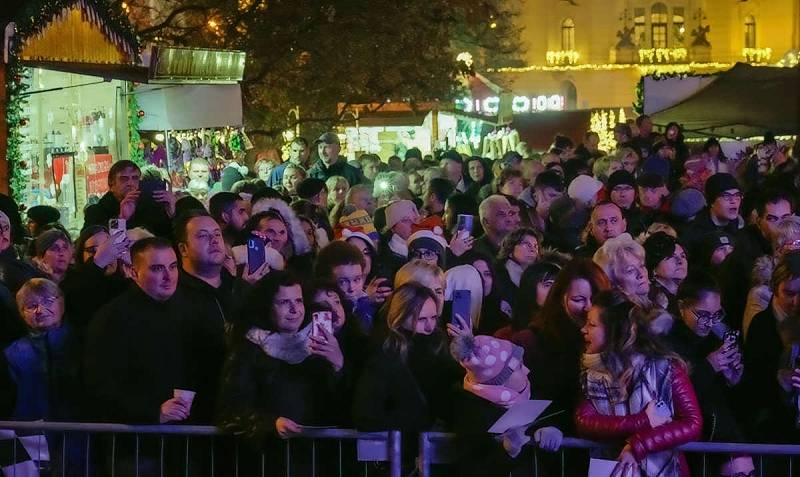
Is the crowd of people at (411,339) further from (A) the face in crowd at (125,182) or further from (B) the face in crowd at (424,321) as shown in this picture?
(A) the face in crowd at (125,182)

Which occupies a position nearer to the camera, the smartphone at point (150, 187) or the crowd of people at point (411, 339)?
the crowd of people at point (411, 339)

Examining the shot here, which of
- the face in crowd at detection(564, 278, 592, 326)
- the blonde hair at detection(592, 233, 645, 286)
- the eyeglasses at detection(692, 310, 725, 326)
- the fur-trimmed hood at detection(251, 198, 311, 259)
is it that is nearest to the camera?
the face in crowd at detection(564, 278, 592, 326)

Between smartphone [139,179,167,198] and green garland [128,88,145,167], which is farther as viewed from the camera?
green garland [128,88,145,167]

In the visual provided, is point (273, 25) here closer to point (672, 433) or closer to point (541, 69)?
point (672, 433)

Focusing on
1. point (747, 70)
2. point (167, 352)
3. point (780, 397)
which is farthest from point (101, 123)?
point (747, 70)

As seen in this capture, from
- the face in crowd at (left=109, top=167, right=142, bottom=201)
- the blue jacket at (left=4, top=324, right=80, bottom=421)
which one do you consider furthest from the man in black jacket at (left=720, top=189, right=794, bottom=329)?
the face in crowd at (left=109, top=167, right=142, bottom=201)

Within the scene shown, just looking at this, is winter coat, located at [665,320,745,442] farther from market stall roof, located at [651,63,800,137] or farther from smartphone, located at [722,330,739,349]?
market stall roof, located at [651,63,800,137]

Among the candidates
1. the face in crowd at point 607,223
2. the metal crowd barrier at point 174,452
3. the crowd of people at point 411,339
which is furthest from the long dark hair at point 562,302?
the face in crowd at point 607,223

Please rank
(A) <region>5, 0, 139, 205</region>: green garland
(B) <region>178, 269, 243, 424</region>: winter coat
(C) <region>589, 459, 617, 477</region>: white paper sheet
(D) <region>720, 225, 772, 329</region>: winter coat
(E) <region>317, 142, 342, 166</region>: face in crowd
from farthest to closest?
(E) <region>317, 142, 342, 166</region>: face in crowd → (A) <region>5, 0, 139, 205</region>: green garland → (D) <region>720, 225, 772, 329</region>: winter coat → (B) <region>178, 269, 243, 424</region>: winter coat → (C) <region>589, 459, 617, 477</region>: white paper sheet

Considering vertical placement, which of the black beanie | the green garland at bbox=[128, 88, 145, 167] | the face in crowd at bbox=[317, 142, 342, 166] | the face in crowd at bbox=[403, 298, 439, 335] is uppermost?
the green garland at bbox=[128, 88, 145, 167]

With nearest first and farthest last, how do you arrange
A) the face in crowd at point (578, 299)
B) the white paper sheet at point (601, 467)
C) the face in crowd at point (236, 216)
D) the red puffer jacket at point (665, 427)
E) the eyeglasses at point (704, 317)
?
1. the red puffer jacket at point (665, 427)
2. the white paper sheet at point (601, 467)
3. the face in crowd at point (578, 299)
4. the eyeglasses at point (704, 317)
5. the face in crowd at point (236, 216)

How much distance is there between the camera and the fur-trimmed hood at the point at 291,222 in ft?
32.3

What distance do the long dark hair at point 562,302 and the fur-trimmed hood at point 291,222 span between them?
2747 millimetres

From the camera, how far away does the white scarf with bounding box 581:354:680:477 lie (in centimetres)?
638
